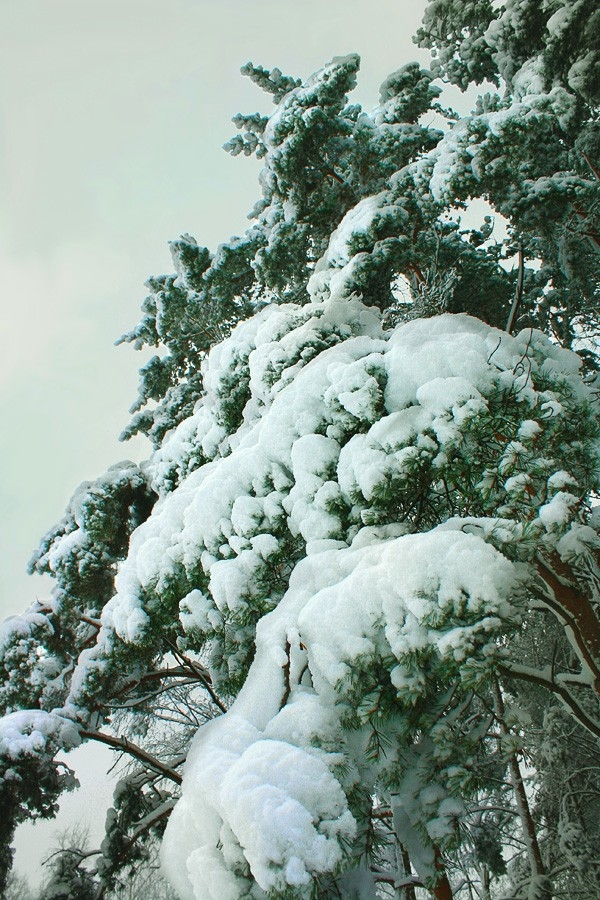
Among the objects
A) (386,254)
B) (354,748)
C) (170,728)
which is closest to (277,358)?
(386,254)

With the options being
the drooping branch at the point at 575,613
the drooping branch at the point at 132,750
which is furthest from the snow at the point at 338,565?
the drooping branch at the point at 132,750

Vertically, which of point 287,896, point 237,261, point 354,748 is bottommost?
point 287,896

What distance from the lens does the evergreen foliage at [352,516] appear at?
7.43ft

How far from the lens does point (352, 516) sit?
10.7ft

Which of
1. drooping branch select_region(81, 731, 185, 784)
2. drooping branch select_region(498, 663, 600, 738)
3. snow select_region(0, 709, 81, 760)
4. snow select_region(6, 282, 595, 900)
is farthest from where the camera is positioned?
drooping branch select_region(81, 731, 185, 784)

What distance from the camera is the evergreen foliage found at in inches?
89.2

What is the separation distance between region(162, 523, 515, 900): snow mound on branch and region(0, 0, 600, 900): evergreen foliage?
1cm

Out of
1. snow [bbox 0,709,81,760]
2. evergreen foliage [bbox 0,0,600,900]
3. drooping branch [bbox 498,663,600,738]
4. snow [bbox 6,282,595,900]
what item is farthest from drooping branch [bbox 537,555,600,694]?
snow [bbox 0,709,81,760]

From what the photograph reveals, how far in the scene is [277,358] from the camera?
454 centimetres

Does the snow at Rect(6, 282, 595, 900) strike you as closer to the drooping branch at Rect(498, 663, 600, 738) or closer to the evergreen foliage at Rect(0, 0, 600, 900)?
the evergreen foliage at Rect(0, 0, 600, 900)

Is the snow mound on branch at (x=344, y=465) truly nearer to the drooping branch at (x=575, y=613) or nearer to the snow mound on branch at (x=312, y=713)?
the snow mound on branch at (x=312, y=713)

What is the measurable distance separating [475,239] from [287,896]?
7831 mm

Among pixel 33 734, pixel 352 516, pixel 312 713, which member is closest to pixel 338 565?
pixel 352 516

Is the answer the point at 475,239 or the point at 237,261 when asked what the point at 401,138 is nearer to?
the point at 475,239
